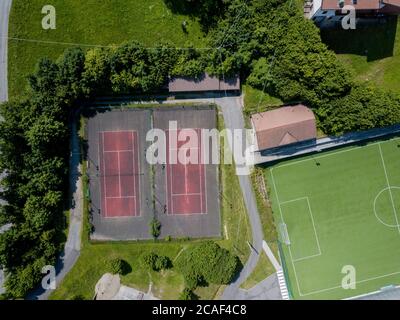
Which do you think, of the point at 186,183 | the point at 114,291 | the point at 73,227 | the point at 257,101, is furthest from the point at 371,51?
the point at 114,291

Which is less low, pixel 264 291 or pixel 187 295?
pixel 187 295

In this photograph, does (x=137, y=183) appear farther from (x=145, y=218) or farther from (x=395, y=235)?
(x=395, y=235)

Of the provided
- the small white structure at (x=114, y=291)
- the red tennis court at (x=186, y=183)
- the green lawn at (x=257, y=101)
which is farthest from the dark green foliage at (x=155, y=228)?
the green lawn at (x=257, y=101)

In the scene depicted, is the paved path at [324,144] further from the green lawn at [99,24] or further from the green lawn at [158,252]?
the green lawn at [99,24]

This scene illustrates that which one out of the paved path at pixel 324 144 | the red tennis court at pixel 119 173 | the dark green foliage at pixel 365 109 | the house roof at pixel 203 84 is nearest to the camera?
the dark green foliage at pixel 365 109

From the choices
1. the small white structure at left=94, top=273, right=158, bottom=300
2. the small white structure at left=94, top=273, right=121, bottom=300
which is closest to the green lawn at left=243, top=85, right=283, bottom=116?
the small white structure at left=94, top=273, right=158, bottom=300

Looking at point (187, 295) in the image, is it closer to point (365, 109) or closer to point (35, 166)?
point (35, 166)
